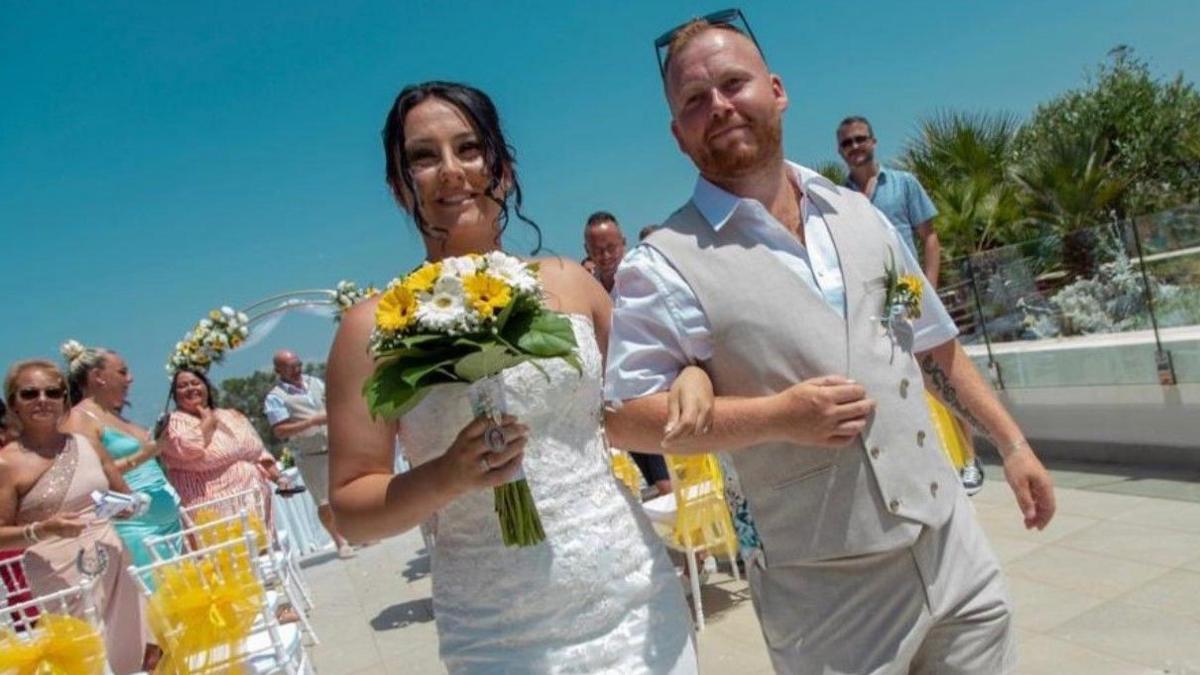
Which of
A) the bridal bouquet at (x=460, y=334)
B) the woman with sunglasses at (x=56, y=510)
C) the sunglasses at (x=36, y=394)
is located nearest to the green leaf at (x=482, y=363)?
the bridal bouquet at (x=460, y=334)

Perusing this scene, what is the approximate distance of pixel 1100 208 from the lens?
17016mm

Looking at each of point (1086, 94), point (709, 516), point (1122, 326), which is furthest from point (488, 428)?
point (1086, 94)

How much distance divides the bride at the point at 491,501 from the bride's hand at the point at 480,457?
0.01 m

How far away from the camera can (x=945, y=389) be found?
92.7 inches

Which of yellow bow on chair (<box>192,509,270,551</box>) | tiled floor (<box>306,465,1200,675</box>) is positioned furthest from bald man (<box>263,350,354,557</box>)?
yellow bow on chair (<box>192,509,270,551</box>)

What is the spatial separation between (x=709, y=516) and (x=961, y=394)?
105 inches

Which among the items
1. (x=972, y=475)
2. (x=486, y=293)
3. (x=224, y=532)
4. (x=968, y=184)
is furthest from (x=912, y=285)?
(x=968, y=184)

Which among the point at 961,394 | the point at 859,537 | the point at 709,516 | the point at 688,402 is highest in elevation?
the point at 688,402

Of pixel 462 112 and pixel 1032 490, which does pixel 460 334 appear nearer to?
pixel 462 112

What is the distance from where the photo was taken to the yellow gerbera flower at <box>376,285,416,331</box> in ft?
5.54

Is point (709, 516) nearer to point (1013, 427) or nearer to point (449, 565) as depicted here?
point (1013, 427)

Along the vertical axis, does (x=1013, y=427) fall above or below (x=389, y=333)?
below

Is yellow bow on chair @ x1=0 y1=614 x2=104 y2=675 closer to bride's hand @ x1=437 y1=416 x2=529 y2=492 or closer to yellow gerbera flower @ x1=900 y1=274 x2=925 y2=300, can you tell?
bride's hand @ x1=437 y1=416 x2=529 y2=492

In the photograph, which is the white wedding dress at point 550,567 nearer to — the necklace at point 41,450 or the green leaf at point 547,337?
the green leaf at point 547,337
